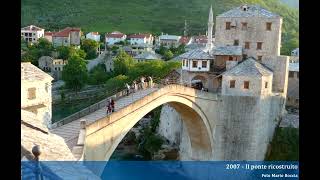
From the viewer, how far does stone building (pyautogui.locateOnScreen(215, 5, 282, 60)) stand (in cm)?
1399

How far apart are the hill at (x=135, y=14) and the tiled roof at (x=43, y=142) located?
679 centimetres

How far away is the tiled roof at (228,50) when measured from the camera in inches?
558

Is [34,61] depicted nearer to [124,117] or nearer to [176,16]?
[124,117]

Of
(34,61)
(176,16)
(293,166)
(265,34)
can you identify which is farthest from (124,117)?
(176,16)

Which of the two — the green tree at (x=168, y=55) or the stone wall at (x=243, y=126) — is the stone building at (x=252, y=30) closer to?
the stone wall at (x=243, y=126)

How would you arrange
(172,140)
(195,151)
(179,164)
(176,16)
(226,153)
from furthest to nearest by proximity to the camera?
(176,16) → (172,140) → (195,151) → (226,153) → (179,164)

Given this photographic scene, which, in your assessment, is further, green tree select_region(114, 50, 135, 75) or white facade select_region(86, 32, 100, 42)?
white facade select_region(86, 32, 100, 42)

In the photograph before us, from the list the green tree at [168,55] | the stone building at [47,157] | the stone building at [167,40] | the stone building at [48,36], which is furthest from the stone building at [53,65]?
the stone building at [167,40]

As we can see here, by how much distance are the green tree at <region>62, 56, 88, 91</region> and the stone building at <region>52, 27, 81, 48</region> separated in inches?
A: 57.7

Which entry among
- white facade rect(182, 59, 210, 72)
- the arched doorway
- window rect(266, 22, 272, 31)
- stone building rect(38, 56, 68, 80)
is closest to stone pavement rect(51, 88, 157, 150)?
white facade rect(182, 59, 210, 72)

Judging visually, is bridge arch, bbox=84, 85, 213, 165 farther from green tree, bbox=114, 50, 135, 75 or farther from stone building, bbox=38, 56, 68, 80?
green tree, bbox=114, 50, 135, 75

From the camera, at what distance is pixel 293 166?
620 centimetres

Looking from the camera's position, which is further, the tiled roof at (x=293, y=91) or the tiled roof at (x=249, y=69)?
the tiled roof at (x=293, y=91)
